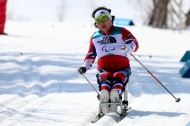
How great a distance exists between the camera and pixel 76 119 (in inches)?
287

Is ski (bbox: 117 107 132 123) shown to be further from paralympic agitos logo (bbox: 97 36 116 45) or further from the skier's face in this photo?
the skier's face

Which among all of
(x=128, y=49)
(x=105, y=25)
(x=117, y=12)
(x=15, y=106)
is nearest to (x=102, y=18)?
(x=105, y=25)

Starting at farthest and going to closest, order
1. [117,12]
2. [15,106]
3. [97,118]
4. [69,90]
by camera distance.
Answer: [117,12] < [69,90] < [15,106] < [97,118]

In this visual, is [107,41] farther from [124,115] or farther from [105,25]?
[124,115]

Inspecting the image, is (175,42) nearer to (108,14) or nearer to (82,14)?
(108,14)

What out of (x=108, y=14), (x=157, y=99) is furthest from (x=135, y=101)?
(x=108, y=14)

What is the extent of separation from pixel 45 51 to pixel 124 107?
8.30 metres

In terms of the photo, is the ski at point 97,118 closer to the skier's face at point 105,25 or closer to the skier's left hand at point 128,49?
the skier's left hand at point 128,49

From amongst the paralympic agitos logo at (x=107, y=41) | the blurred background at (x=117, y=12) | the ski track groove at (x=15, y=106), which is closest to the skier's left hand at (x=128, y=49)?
the paralympic agitos logo at (x=107, y=41)

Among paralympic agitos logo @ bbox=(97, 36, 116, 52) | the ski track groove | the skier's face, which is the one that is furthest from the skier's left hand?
the ski track groove

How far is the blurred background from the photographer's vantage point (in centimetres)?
2994

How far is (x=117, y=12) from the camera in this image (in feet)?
400

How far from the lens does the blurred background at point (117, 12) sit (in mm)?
29938

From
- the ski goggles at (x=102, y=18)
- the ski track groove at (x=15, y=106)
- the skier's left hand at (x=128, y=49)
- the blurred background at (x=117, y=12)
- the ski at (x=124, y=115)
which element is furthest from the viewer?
the blurred background at (x=117, y=12)
